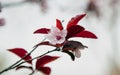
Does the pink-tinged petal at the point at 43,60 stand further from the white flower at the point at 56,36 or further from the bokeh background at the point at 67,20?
the bokeh background at the point at 67,20

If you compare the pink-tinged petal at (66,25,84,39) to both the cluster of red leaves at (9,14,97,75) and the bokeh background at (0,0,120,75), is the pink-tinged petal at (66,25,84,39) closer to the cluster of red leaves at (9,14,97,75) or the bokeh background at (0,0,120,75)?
the cluster of red leaves at (9,14,97,75)

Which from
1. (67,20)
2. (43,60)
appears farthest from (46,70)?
(67,20)

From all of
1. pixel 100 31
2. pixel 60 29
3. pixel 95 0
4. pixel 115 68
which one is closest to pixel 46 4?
pixel 95 0

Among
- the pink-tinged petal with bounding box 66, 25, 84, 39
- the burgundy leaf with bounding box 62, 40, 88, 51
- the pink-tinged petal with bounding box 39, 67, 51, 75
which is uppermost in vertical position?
the pink-tinged petal with bounding box 66, 25, 84, 39

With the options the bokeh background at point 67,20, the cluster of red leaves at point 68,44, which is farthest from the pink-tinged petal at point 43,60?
the bokeh background at point 67,20

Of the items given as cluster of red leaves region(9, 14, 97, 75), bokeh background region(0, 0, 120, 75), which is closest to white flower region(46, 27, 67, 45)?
cluster of red leaves region(9, 14, 97, 75)

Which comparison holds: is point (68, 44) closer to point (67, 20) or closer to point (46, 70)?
point (46, 70)
